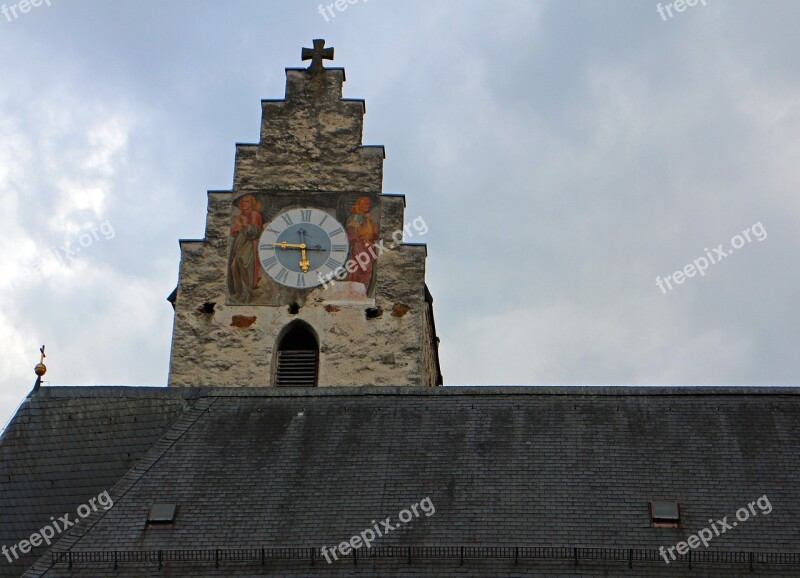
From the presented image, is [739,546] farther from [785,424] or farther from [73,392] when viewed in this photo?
[73,392]

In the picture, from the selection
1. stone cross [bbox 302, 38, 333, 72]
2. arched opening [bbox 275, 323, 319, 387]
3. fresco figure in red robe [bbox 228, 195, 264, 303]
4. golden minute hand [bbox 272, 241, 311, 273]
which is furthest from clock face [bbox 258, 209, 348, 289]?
stone cross [bbox 302, 38, 333, 72]

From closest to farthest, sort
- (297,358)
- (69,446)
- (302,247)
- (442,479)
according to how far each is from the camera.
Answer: (442,479) < (69,446) < (297,358) < (302,247)

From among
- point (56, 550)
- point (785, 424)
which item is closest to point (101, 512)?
point (56, 550)

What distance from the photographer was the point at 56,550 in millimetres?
32125

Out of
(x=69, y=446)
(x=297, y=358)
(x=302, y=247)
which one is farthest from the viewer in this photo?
(x=302, y=247)

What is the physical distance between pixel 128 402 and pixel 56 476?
222 cm

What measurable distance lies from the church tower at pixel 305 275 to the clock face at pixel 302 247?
0.8 inches

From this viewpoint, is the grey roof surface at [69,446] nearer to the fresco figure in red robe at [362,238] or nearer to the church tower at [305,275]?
the church tower at [305,275]

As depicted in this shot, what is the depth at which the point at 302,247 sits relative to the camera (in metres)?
40.4

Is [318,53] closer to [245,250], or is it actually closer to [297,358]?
[245,250]

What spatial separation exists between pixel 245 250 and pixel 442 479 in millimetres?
9291

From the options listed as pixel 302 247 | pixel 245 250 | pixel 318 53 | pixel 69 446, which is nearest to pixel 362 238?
pixel 302 247

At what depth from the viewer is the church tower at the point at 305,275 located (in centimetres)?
3931

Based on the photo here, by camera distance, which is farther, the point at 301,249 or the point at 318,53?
the point at 318,53
